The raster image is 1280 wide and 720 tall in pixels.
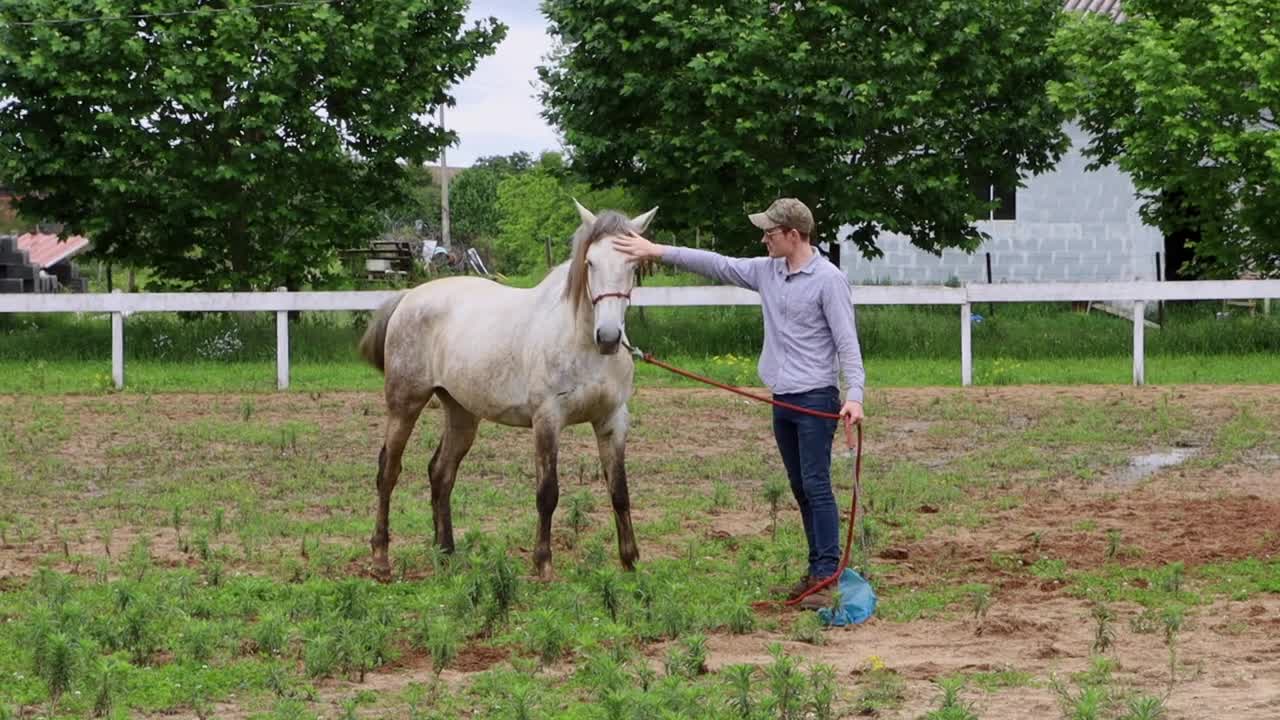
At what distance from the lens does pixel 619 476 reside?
28.7 ft

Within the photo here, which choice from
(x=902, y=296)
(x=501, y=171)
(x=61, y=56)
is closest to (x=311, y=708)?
(x=902, y=296)

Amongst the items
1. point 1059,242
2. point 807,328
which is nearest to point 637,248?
point 807,328

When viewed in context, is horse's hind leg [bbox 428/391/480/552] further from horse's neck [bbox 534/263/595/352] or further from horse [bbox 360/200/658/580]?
horse's neck [bbox 534/263/595/352]

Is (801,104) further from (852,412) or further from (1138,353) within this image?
(852,412)

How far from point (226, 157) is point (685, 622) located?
17.2 metres

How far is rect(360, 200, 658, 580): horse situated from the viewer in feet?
27.7

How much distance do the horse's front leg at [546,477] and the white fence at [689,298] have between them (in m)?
9.26

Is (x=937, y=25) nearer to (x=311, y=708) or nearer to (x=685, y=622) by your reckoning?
(x=685, y=622)

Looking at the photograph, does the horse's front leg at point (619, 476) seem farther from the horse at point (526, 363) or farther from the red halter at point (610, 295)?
the red halter at point (610, 295)

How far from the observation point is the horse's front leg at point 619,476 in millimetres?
8688

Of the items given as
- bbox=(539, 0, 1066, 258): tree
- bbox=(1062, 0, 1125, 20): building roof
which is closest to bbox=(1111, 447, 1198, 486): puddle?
bbox=(539, 0, 1066, 258): tree

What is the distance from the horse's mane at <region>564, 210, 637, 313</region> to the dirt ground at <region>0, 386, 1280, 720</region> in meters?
1.94

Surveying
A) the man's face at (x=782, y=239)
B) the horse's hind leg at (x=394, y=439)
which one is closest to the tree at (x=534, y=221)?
the horse's hind leg at (x=394, y=439)

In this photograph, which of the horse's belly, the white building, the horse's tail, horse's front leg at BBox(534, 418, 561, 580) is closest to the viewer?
horse's front leg at BBox(534, 418, 561, 580)
